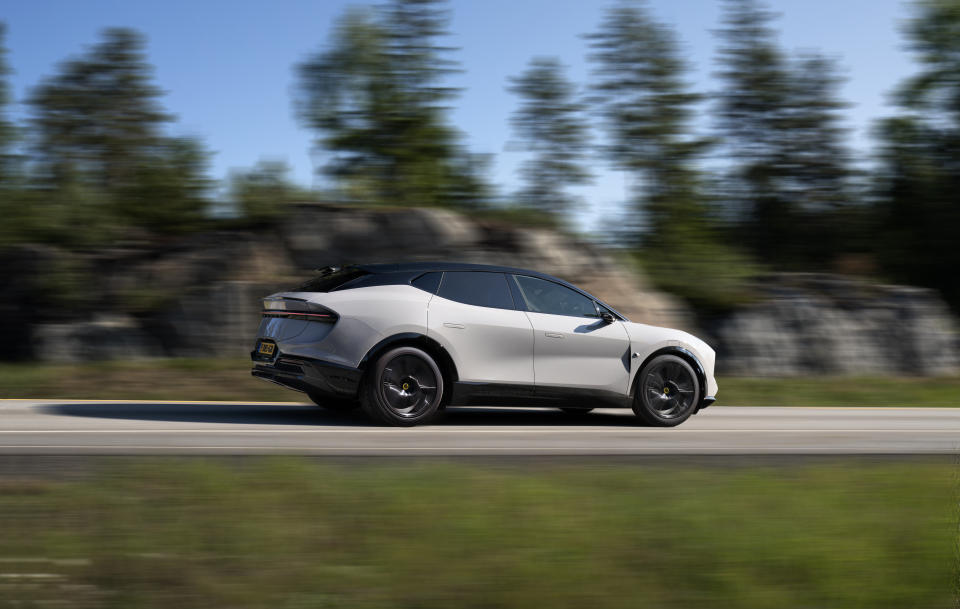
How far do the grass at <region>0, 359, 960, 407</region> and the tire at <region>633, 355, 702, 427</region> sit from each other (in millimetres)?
3819

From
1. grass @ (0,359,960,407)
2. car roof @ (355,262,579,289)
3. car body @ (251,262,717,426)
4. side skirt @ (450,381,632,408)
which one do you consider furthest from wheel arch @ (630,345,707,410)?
grass @ (0,359,960,407)

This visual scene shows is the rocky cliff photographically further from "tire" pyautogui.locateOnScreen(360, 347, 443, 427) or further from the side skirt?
the side skirt

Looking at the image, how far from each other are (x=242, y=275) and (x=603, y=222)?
9000mm

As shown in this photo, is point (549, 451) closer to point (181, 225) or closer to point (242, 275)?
point (242, 275)

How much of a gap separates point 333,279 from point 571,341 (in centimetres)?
239

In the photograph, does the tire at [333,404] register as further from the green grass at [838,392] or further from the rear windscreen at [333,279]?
the green grass at [838,392]

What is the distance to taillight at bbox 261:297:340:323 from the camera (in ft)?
26.9

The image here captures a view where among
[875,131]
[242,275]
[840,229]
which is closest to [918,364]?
[840,229]

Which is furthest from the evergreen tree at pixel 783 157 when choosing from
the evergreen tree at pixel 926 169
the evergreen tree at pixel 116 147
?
the evergreen tree at pixel 116 147

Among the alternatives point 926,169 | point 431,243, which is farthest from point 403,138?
point 926,169

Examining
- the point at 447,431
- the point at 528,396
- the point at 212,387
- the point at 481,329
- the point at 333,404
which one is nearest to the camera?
the point at 447,431

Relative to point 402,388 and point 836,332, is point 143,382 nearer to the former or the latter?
point 402,388

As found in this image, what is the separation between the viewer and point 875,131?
87.5 ft

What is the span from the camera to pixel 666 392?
9398 millimetres
